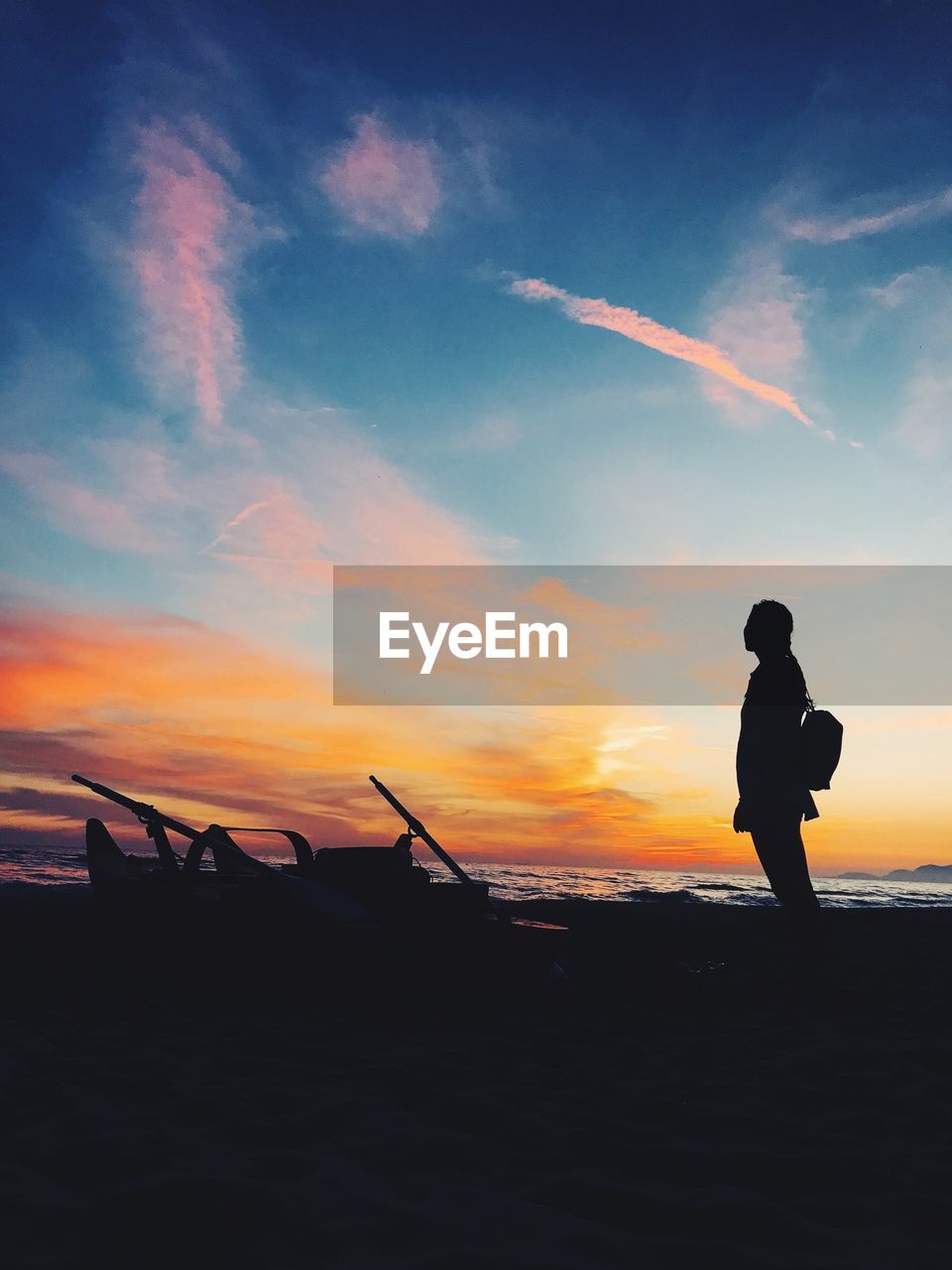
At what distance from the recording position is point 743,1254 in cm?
275

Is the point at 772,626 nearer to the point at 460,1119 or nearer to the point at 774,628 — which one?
the point at 774,628

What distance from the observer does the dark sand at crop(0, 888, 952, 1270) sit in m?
2.84

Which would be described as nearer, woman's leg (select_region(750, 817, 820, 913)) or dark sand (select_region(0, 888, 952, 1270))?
dark sand (select_region(0, 888, 952, 1270))

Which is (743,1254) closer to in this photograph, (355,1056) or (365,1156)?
(365,1156)

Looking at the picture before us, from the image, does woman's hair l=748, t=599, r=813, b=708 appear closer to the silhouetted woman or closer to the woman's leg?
the silhouetted woman

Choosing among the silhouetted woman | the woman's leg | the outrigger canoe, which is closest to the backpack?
the silhouetted woman

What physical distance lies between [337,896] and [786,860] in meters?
4.34

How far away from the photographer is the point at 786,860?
6.29m

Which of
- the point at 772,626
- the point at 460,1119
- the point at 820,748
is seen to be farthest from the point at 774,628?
the point at 460,1119

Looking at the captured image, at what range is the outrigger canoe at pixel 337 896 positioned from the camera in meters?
7.84

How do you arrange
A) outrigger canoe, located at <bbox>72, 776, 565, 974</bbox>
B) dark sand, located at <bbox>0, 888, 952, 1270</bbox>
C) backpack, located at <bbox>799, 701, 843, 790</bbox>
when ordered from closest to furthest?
dark sand, located at <bbox>0, 888, 952, 1270</bbox> < backpack, located at <bbox>799, 701, 843, 790</bbox> < outrigger canoe, located at <bbox>72, 776, 565, 974</bbox>

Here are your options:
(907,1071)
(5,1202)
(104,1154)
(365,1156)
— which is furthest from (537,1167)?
Answer: (907,1071)

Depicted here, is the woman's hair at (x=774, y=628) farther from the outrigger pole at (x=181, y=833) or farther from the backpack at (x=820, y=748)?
the outrigger pole at (x=181, y=833)

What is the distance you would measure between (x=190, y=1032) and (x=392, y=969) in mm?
3126
